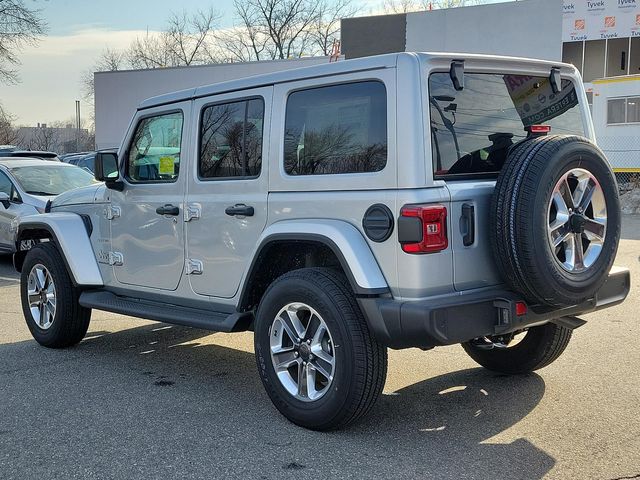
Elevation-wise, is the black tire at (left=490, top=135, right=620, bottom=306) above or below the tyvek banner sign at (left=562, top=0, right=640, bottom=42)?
below

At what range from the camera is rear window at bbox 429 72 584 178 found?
153 inches

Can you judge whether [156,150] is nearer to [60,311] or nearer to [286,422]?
[60,311]

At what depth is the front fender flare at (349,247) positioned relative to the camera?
3771 mm

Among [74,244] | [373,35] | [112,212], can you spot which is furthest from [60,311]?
[373,35]

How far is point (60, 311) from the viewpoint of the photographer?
5.96 m

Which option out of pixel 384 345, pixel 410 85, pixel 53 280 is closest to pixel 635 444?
pixel 384 345

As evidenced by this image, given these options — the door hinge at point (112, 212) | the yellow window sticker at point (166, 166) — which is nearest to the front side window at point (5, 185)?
the door hinge at point (112, 212)

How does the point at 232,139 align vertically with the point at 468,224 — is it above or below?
above

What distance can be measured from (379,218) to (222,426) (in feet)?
5.18

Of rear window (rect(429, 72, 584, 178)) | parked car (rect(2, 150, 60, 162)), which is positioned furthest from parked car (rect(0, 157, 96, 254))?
rear window (rect(429, 72, 584, 178))

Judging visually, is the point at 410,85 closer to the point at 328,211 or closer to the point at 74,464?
the point at 328,211

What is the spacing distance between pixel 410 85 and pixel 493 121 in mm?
681

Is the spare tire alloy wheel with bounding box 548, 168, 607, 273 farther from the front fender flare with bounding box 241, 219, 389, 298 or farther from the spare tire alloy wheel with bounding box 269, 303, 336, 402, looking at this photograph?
the spare tire alloy wheel with bounding box 269, 303, 336, 402

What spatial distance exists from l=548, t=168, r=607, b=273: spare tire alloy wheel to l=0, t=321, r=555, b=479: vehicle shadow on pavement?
3.48 ft
